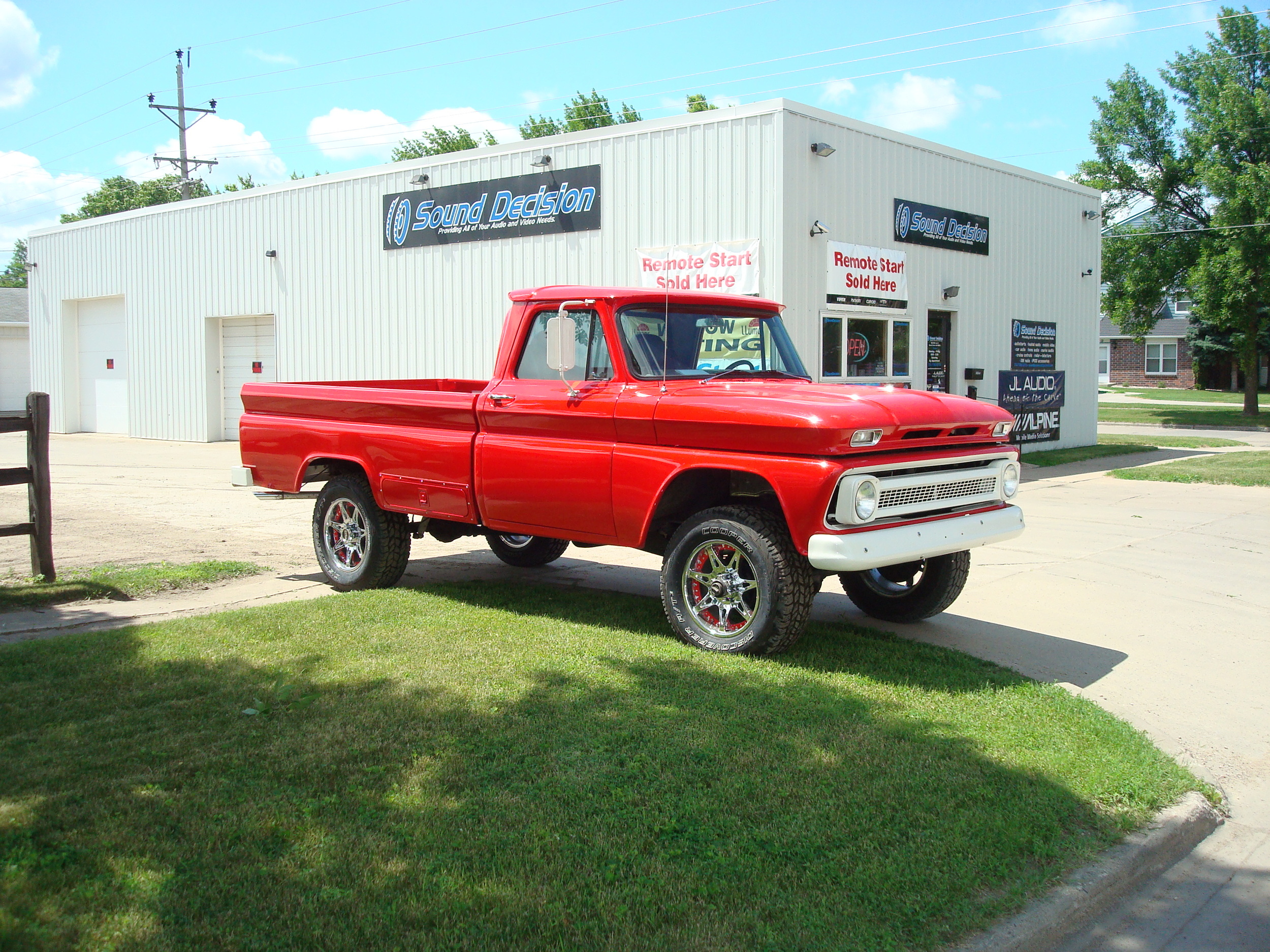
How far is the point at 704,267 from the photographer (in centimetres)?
1540

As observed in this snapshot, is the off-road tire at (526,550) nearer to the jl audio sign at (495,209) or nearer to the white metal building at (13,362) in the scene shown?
the jl audio sign at (495,209)

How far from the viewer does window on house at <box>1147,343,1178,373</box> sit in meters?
57.3

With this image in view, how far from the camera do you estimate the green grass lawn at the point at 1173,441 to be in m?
22.8

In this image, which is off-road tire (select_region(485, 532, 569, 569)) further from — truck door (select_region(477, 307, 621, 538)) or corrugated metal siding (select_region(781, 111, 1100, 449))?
corrugated metal siding (select_region(781, 111, 1100, 449))

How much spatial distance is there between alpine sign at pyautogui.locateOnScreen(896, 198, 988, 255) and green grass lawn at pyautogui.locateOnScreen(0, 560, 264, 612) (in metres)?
11.6

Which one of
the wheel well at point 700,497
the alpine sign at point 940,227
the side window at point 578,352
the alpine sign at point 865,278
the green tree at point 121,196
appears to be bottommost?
the wheel well at point 700,497

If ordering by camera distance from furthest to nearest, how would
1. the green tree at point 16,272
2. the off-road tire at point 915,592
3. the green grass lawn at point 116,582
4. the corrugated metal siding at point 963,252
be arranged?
the green tree at point 16,272 < the corrugated metal siding at point 963,252 < the green grass lawn at point 116,582 < the off-road tire at point 915,592

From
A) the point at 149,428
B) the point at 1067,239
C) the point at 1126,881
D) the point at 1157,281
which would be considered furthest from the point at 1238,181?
the point at 1126,881

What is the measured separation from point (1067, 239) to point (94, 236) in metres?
21.7

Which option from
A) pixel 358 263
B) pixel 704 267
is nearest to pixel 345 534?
pixel 704 267

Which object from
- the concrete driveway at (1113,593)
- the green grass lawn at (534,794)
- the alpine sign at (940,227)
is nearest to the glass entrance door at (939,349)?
the alpine sign at (940,227)

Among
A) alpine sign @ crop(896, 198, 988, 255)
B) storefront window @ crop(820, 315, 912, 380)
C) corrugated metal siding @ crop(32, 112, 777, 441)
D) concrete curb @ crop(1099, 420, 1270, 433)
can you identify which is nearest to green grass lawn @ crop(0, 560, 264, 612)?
corrugated metal siding @ crop(32, 112, 777, 441)

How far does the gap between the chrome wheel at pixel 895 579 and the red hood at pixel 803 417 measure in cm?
114

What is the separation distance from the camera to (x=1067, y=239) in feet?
69.6
